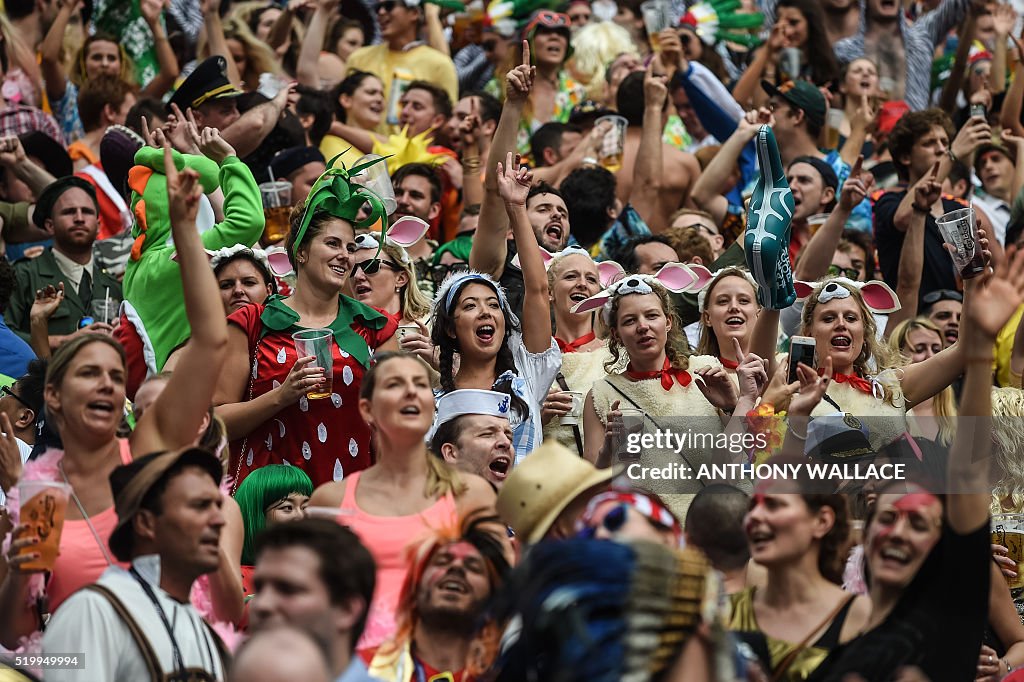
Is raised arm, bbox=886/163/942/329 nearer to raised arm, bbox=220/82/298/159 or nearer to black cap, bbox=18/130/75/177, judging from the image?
raised arm, bbox=220/82/298/159

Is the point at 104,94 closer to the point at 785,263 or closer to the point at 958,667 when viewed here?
the point at 785,263

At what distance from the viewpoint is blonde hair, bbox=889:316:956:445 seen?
694cm

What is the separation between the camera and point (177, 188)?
198 inches

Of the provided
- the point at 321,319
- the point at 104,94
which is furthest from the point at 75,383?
the point at 104,94

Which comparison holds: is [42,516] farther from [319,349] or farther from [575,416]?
[575,416]

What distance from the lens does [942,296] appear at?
8.30 metres

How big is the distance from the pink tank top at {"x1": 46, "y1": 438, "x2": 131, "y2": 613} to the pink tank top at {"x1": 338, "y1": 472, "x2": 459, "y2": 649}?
0.71 meters

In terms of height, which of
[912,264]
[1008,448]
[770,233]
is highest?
[912,264]

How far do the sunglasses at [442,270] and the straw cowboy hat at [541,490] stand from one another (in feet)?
10.0

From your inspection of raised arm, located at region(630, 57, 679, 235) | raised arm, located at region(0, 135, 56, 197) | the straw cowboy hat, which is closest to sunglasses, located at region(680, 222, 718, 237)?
raised arm, located at region(630, 57, 679, 235)

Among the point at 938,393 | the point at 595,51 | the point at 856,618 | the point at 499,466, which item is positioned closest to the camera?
the point at 856,618

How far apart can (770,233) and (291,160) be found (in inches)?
129

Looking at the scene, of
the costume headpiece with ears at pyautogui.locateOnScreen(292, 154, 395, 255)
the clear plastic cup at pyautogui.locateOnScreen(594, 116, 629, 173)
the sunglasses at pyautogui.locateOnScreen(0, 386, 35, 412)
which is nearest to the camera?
the sunglasses at pyautogui.locateOnScreen(0, 386, 35, 412)

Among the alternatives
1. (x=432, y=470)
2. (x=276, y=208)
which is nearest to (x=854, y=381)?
(x=432, y=470)
